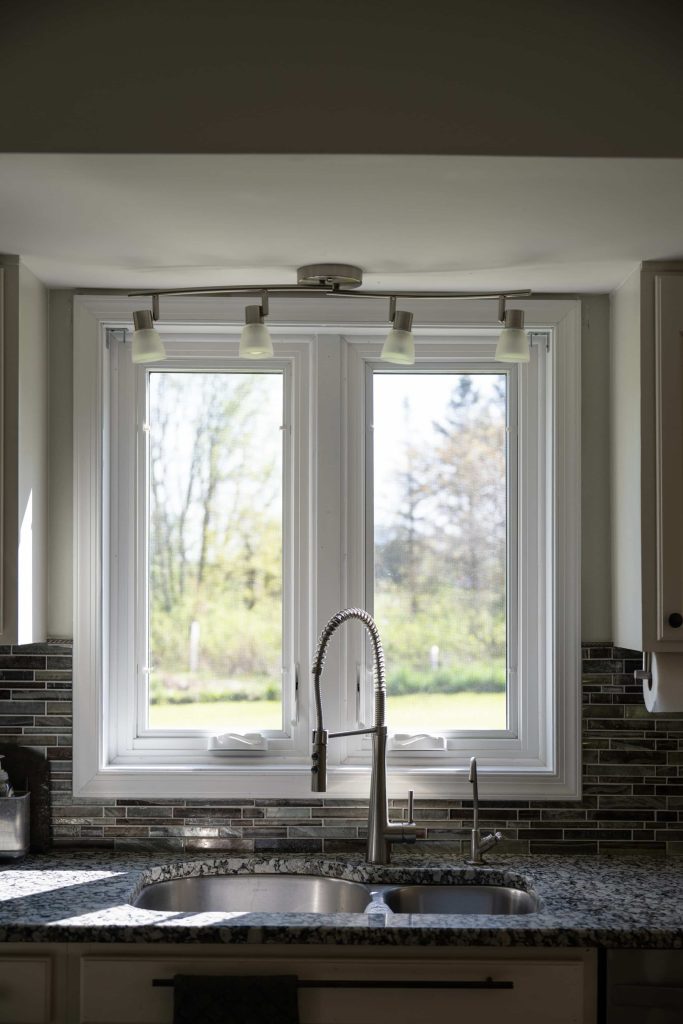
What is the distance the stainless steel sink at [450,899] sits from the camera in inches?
101

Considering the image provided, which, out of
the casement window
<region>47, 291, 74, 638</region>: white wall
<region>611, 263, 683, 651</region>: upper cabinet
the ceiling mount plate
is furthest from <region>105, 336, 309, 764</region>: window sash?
<region>611, 263, 683, 651</region>: upper cabinet

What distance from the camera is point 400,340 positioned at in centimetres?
261

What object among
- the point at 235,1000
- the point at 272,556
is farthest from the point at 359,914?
the point at 272,556

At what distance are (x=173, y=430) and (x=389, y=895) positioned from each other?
1.30 metres

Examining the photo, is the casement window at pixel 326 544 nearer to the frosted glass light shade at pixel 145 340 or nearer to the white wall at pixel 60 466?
the white wall at pixel 60 466

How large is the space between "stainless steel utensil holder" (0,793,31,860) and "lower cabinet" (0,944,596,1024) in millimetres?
532

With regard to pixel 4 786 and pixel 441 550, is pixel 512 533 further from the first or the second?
pixel 4 786

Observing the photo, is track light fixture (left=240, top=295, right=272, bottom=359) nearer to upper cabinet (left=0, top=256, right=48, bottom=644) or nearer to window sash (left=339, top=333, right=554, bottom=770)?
window sash (left=339, top=333, right=554, bottom=770)

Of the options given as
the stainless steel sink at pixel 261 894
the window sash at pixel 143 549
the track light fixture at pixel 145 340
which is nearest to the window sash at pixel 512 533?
the window sash at pixel 143 549

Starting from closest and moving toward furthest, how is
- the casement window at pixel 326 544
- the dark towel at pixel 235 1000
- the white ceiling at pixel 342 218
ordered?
1. the white ceiling at pixel 342 218
2. the dark towel at pixel 235 1000
3. the casement window at pixel 326 544

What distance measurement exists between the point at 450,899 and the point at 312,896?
1.08 ft

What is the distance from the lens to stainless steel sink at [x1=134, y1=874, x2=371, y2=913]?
2609mm

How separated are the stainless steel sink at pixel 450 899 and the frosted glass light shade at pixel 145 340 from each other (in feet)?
4.46

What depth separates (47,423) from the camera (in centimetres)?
286
